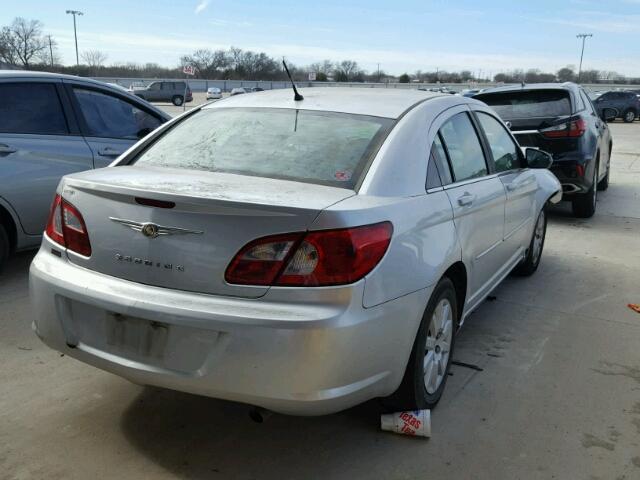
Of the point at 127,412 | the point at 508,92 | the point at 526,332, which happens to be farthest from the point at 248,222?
the point at 508,92

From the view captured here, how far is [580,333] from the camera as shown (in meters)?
4.22

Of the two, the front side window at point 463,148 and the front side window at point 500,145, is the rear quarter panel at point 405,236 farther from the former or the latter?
the front side window at point 500,145

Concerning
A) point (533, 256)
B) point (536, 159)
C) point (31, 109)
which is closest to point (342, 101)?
point (536, 159)

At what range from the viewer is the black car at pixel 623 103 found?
3472 centimetres

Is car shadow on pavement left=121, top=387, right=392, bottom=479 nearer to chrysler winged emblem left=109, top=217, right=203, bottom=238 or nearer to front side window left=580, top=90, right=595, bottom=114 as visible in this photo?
chrysler winged emblem left=109, top=217, right=203, bottom=238

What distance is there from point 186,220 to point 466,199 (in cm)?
162

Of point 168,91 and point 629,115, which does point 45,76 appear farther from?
point 168,91

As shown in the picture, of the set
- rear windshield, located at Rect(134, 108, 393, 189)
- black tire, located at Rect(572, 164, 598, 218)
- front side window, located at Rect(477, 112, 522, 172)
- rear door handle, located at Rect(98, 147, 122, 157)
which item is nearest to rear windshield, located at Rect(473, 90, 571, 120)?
black tire, located at Rect(572, 164, 598, 218)

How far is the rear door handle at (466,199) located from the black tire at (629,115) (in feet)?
120

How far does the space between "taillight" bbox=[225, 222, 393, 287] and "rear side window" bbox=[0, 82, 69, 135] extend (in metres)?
3.53

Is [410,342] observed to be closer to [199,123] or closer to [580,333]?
[199,123]

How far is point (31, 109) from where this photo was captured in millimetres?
5094

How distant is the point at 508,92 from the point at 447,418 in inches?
241

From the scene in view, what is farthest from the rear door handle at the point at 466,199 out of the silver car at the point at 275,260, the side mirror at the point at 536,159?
the side mirror at the point at 536,159
